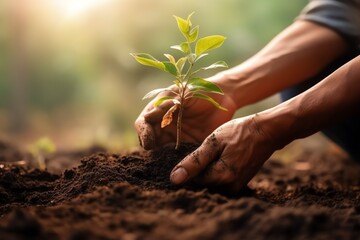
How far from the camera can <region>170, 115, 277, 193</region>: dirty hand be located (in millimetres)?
1390

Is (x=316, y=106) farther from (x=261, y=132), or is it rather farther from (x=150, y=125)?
(x=150, y=125)

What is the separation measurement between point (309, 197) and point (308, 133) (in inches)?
9.1

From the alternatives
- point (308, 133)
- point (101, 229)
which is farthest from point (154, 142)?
point (101, 229)

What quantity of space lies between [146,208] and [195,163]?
1.00 feet

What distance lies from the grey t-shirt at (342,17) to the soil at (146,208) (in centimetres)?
86

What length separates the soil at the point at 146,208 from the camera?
96 cm

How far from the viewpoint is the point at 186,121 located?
6.04 feet

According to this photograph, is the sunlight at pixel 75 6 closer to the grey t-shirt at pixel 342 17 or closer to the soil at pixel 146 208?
the grey t-shirt at pixel 342 17

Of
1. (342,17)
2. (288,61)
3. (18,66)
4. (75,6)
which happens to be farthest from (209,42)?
(18,66)

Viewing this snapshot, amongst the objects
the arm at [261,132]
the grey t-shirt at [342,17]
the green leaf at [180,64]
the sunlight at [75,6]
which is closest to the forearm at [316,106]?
the arm at [261,132]

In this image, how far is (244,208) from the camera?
106cm

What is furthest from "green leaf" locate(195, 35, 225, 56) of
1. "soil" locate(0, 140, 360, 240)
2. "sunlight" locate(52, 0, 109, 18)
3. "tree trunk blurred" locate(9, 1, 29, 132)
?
"tree trunk blurred" locate(9, 1, 29, 132)

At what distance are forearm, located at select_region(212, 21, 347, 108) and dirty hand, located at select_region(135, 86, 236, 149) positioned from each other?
19cm

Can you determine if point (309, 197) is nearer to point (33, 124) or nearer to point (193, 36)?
point (193, 36)
